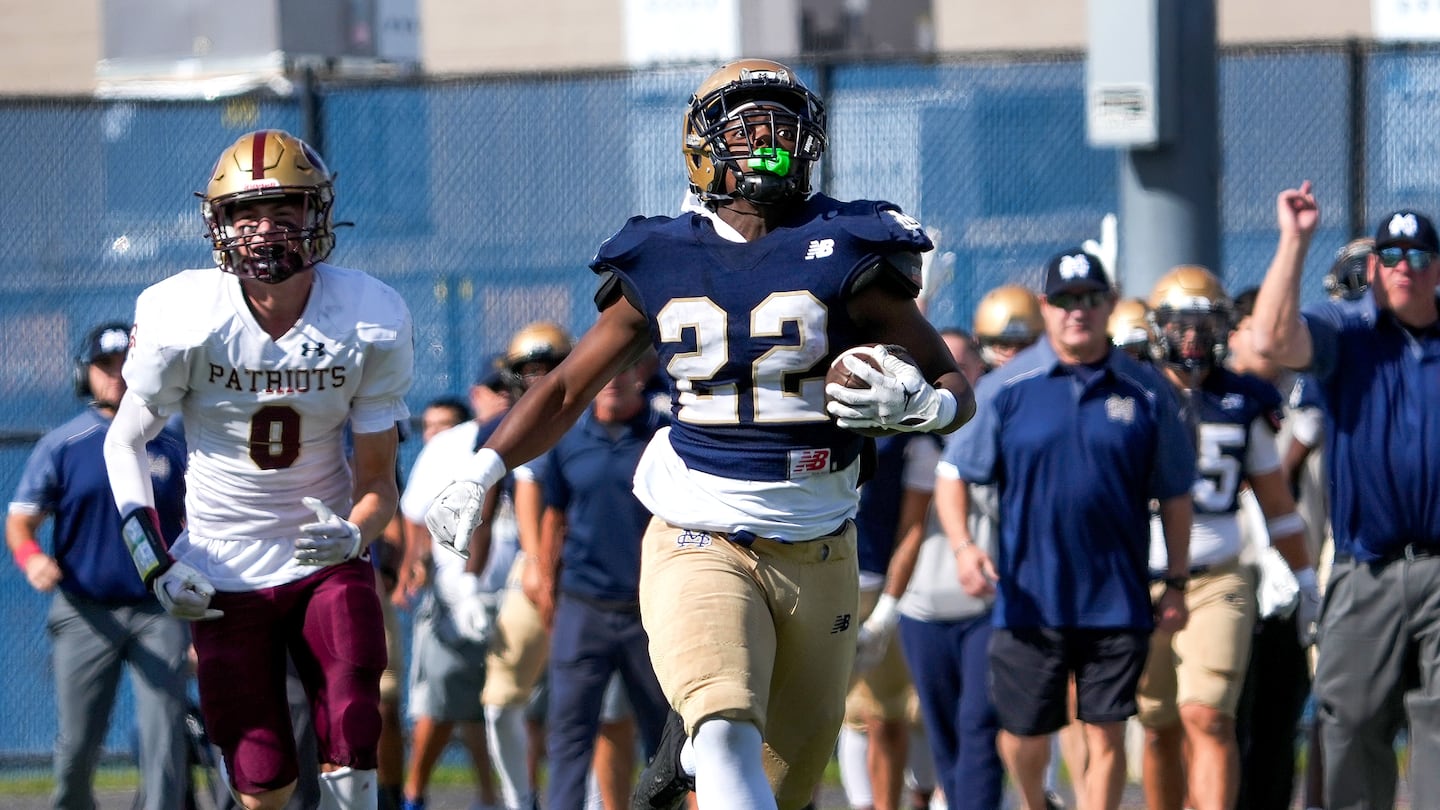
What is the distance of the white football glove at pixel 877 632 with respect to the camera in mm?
7449

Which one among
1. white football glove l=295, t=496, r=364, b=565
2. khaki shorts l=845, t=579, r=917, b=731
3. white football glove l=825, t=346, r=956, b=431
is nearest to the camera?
white football glove l=825, t=346, r=956, b=431

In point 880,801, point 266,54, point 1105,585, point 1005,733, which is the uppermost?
point 266,54

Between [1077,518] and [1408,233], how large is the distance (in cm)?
137

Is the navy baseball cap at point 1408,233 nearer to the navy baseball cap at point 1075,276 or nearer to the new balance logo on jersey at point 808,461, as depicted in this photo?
the navy baseball cap at point 1075,276

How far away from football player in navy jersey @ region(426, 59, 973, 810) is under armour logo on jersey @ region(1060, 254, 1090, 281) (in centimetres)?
210

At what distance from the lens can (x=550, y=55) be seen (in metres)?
20.3

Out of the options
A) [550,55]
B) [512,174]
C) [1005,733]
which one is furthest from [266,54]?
[550,55]

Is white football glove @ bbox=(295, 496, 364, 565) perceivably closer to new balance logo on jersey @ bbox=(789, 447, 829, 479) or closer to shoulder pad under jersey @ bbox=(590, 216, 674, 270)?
shoulder pad under jersey @ bbox=(590, 216, 674, 270)

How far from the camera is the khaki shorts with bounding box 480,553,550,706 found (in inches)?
327

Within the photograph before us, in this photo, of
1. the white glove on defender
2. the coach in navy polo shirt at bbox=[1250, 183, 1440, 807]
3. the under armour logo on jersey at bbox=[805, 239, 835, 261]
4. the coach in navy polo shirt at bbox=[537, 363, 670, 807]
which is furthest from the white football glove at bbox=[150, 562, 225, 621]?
the coach in navy polo shirt at bbox=[1250, 183, 1440, 807]

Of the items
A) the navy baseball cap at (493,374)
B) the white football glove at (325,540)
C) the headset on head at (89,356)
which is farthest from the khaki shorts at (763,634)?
the navy baseball cap at (493,374)

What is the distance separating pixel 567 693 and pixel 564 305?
2.96 m

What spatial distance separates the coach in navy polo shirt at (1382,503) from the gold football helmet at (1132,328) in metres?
1.55

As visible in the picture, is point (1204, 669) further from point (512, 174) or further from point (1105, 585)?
point (512, 174)
